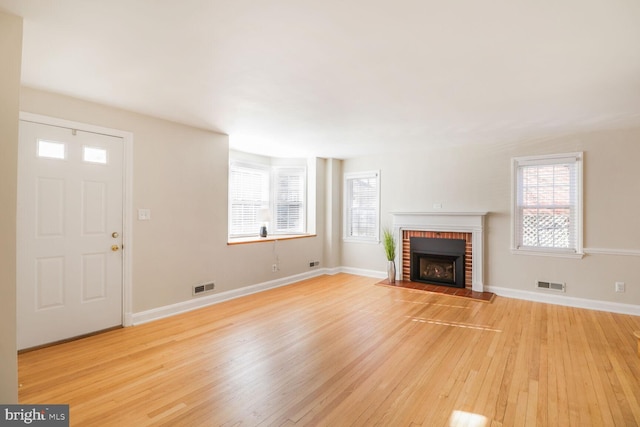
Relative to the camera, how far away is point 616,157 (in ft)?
13.4

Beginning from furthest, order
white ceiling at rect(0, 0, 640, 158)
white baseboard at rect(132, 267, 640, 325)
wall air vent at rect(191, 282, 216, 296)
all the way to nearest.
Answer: wall air vent at rect(191, 282, 216, 296), white baseboard at rect(132, 267, 640, 325), white ceiling at rect(0, 0, 640, 158)

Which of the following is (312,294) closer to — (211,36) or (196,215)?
(196,215)

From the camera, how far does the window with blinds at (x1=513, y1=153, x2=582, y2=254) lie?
438 cm

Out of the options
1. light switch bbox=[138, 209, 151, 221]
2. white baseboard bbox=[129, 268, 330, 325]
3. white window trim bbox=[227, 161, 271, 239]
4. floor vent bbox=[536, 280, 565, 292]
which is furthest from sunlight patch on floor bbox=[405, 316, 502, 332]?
light switch bbox=[138, 209, 151, 221]

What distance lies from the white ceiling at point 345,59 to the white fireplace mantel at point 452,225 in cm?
174

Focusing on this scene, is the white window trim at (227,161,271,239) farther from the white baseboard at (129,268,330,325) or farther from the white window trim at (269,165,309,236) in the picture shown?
the white baseboard at (129,268,330,325)

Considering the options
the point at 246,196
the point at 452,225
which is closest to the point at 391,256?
the point at 452,225

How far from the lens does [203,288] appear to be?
14.0ft

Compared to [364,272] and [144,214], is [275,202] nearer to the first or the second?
[364,272]

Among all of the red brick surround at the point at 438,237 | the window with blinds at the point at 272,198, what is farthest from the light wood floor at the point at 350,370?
the window with blinds at the point at 272,198

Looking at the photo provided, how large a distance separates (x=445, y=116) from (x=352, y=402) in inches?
123

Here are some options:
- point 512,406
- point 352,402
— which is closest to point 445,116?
point 512,406

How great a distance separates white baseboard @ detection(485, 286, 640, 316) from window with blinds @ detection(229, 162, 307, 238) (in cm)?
370

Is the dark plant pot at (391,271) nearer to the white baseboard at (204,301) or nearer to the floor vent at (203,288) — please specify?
the white baseboard at (204,301)
